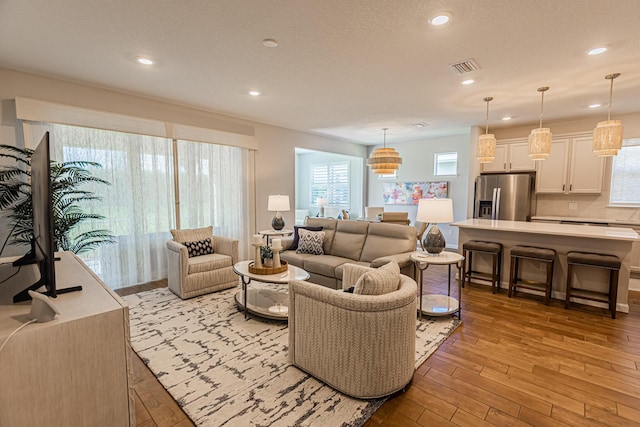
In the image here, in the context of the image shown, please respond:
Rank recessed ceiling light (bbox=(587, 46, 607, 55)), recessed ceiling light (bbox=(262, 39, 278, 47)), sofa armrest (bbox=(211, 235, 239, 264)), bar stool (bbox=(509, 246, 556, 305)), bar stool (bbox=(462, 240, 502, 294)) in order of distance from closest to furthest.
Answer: recessed ceiling light (bbox=(262, 39, 278, 47)) → recessed ceiling light (bbox=(587, 46, 607, 55)) → bar stool (bbox=(509, 246, 556, 305)) → bar stool (bbox=(462, 240, 502, 294)) → sofa armrest (bbox=(211, 235, 239, 264))

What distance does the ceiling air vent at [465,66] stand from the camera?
3000 millimetres

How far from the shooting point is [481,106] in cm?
456

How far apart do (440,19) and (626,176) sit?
204 inches

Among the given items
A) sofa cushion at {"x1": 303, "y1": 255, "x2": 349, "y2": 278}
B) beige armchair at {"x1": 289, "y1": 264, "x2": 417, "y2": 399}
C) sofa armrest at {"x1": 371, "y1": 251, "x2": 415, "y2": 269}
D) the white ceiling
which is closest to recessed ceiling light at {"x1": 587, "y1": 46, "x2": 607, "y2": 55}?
the white ceiling

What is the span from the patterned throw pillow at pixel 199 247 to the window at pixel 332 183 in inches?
204

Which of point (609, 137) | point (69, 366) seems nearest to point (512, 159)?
point (609, 137)

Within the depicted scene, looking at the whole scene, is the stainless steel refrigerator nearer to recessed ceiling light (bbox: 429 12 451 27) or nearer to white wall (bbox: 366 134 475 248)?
white wall (bbox: 366 134 475 248)

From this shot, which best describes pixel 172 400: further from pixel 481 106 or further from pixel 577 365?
pixel 481 106

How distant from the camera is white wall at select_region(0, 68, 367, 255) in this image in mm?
3256

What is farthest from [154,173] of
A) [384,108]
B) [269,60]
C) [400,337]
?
[400,337]

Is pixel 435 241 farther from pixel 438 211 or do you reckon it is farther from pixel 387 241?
pixel 387 241

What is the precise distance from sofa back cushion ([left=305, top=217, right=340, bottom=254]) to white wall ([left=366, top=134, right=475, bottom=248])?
3.42 metres

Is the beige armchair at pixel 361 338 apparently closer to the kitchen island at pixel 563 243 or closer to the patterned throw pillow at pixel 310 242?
the patterned throw pillow at pixel 310 242

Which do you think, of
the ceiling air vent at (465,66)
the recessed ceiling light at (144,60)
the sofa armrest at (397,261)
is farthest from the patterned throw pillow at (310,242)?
the recessed ceiling light at (144,60)
